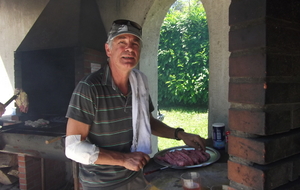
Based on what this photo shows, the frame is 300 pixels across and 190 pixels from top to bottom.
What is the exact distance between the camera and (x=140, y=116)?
1994 millimetres

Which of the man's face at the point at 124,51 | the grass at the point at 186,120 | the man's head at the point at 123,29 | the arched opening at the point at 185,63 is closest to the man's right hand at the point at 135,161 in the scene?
the man's face at the point at 124,51

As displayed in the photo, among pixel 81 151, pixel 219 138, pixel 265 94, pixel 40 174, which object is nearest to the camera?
pixel 265 94

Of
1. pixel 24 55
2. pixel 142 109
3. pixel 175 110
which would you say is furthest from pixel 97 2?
A: pixel 175 110

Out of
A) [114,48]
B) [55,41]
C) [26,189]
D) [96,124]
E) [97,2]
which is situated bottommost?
[26,189]

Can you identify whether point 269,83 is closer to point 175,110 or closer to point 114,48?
point 114,48

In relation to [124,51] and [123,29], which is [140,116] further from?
[123,29]

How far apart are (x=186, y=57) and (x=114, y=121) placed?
8740mm

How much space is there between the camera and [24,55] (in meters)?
4.21

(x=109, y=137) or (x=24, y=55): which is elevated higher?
(x=24, y=55)

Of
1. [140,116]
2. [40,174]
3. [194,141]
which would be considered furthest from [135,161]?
[40,174]

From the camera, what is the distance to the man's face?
1.88m

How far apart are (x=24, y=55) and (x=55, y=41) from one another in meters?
0.78

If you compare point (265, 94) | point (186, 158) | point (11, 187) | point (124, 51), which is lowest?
point (11, 187)

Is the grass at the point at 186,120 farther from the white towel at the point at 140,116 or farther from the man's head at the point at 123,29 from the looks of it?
the man's head at the point at 123,29
